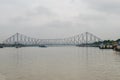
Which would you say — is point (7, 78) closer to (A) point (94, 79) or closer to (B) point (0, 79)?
(B) point (0, 79)

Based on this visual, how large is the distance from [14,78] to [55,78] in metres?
3.13

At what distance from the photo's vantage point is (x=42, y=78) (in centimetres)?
1930

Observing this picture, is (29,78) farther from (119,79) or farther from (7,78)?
(119,79)

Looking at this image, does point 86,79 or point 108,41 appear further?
point 108,41

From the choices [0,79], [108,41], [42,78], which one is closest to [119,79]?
[42,78]

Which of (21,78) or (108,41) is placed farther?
(108,41)

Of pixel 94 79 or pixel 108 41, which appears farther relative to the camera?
pixel 108 41

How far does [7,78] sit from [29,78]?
1775 mm

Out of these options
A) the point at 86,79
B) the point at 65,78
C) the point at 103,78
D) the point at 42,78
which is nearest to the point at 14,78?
the point at 42,78

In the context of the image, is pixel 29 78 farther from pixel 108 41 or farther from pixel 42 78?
pixel 108 41

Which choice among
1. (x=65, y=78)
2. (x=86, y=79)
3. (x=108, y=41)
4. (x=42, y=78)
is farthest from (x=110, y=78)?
(x=108, y=41)

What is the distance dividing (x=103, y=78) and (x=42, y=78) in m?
4.51

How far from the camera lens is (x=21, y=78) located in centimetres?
1962

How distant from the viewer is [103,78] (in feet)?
62.5
